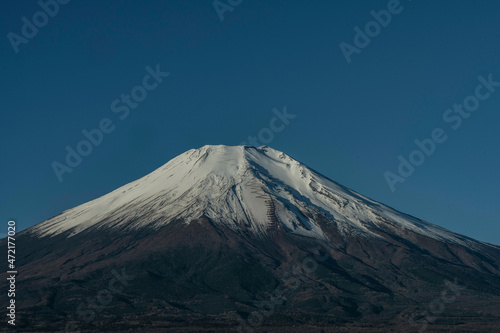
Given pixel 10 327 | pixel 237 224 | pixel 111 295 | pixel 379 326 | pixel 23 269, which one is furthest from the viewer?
pixel 237 224

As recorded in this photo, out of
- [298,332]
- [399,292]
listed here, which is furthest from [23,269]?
[399,292]

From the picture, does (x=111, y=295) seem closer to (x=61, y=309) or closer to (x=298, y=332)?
(x=61, y=309)

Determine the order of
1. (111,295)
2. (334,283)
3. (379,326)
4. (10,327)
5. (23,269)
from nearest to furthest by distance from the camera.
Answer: (10,327) → (379,326) → (111,295) → (334,283) → (23,269)

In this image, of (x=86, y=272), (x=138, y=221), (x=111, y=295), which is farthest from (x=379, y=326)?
(x=138, y=221)

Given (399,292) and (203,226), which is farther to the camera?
(203,226)

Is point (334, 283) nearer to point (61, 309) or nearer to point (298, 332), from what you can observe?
point (298, 332)

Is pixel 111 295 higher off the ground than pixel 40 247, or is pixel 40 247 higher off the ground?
pixel 40 247

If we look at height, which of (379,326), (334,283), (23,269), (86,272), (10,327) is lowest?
(379,326)
